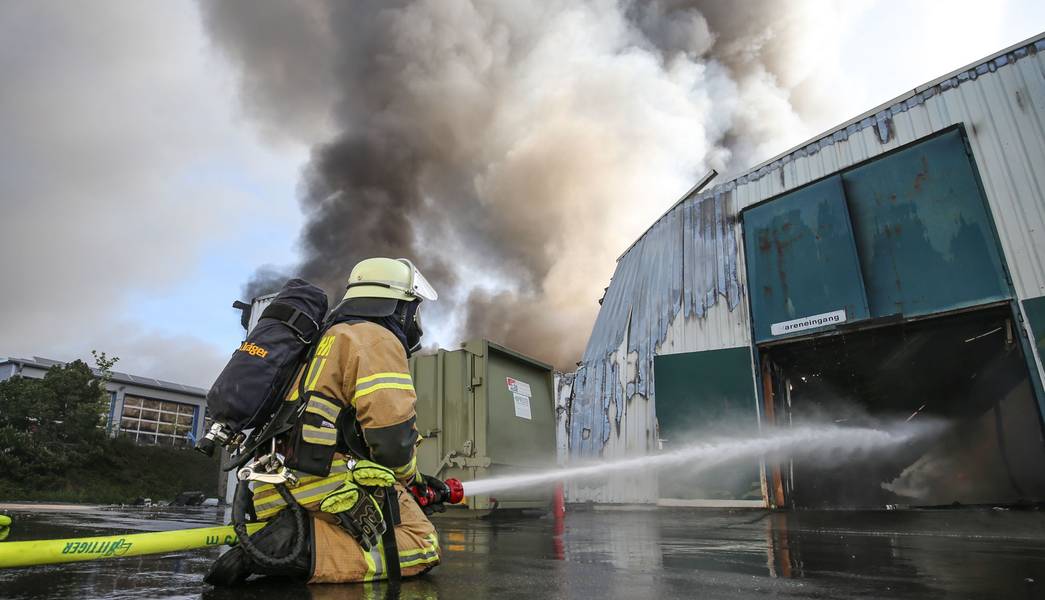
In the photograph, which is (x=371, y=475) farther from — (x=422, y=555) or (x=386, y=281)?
(x=386, y=281)

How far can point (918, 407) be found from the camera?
11055 mm

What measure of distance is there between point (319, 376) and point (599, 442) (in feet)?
33.9

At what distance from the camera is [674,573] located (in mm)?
2791

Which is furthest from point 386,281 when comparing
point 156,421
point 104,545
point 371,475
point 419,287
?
point 156,421

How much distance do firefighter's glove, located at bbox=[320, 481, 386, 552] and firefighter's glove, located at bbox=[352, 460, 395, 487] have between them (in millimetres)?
35

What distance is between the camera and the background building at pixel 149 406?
86.1 feet

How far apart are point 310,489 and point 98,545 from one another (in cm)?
75

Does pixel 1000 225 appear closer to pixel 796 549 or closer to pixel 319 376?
pixel 796 549

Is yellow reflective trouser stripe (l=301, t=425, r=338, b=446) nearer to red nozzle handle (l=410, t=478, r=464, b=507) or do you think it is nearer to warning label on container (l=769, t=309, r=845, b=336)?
red nozzle handle (l=410, t=478, r=464, b=507)

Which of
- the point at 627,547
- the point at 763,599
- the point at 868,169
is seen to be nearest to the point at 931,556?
the point at 627,547

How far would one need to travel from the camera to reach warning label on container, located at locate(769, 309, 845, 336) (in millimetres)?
9117

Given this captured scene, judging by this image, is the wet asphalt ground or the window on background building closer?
the wet asphalt ground

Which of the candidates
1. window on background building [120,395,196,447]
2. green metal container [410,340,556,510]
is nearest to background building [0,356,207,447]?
window on background building [120,395,196,447]

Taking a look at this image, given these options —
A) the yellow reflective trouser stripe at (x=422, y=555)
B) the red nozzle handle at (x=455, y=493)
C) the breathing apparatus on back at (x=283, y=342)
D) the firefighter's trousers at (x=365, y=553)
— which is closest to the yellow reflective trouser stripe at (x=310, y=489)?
the firefighter's trousers at (x=365, y=553)
